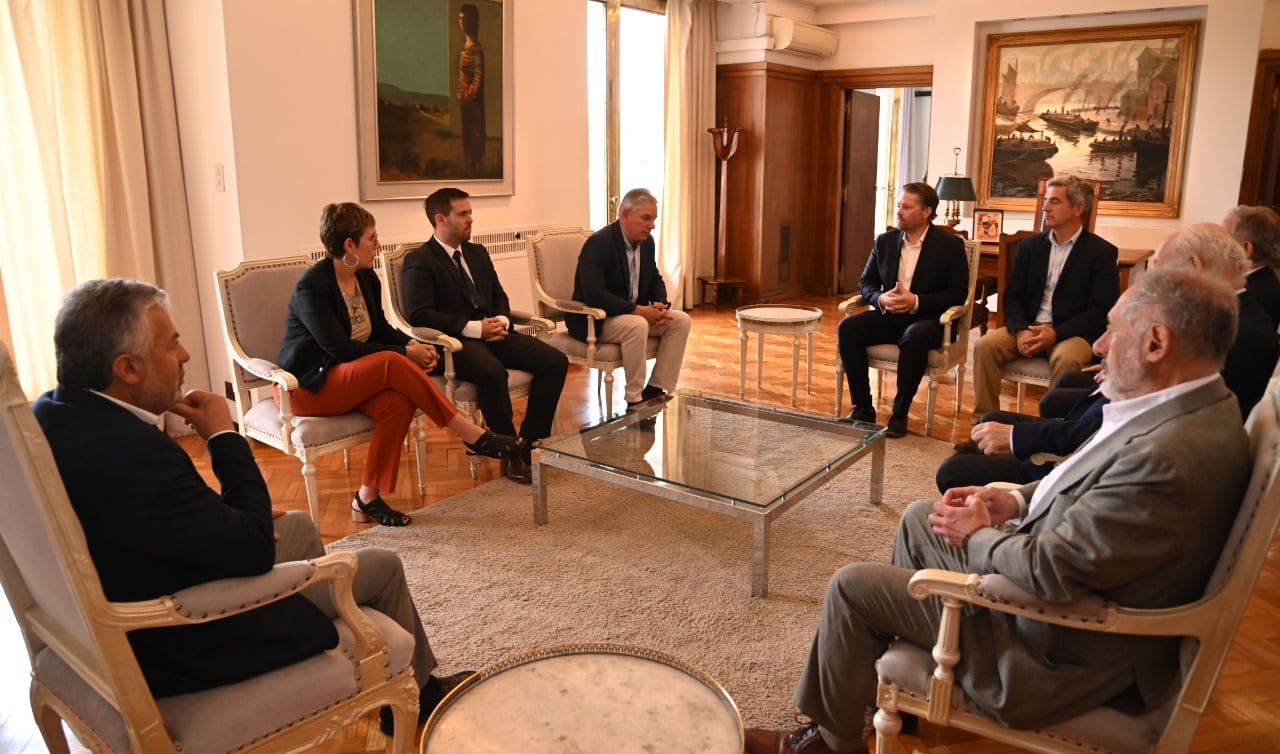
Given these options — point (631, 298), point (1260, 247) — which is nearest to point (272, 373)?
point (631, 298)

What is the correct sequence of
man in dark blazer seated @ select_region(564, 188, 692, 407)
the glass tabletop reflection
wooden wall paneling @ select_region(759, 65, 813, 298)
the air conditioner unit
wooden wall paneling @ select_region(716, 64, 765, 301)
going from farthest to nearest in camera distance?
1. wooden wall paneling @ select_region(759, 65, 813, 298)
2. wooden wall paneling @ select_region(716, 64, 765, 301)
3. the air conditioner unit
4. man in dark blazer seated @ select_region(564, 188, 692, 407)
5. the glass tabletop reflection

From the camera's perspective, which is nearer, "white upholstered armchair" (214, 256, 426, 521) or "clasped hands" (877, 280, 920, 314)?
"white upholstered armchair" (214, 256, 426, 521)

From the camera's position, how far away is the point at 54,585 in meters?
1.62

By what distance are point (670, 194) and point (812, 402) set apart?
142 inches

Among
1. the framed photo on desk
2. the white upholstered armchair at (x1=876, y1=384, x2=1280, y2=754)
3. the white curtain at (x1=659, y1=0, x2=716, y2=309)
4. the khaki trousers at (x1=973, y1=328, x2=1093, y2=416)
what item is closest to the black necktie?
the khaki trousers at (x1=973, y1=328, x2=1093, y2=416)

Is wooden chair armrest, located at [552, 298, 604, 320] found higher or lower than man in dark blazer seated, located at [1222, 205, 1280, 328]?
lower

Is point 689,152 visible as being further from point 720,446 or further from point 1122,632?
point 1122,632

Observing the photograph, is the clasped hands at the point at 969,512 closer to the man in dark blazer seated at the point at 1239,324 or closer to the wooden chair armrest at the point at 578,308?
the man in dark blazer seated at the point at 1239,324

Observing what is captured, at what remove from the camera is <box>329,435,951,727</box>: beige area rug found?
274cm

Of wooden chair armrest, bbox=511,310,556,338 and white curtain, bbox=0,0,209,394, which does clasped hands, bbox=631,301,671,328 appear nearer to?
wooden chair armrest, bbox=511,310,556,338

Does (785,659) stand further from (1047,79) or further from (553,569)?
(1047,79)

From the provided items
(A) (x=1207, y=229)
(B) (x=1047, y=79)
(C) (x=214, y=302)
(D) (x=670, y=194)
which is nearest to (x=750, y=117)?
(D) (x=670, y=194)

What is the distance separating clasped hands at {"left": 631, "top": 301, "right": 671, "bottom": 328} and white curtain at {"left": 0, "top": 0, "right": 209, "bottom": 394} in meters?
2.40

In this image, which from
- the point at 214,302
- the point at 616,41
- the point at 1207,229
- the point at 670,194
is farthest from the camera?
the point at 670,194
